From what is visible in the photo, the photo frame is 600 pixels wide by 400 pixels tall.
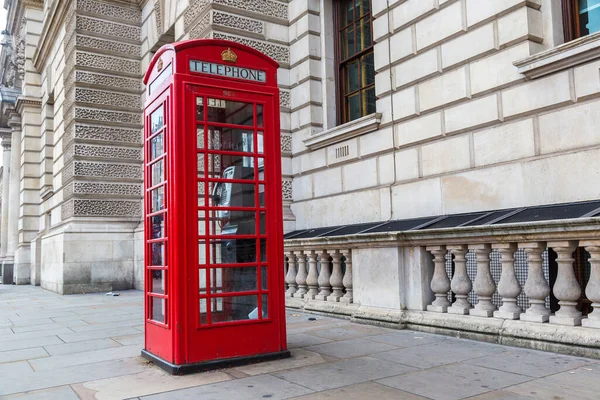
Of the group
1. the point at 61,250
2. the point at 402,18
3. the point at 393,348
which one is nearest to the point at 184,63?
the point at 393,348

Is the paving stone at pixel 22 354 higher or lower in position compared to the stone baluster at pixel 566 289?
lower

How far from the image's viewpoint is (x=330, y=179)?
9.42 metres

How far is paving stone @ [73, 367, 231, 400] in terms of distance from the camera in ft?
11.5

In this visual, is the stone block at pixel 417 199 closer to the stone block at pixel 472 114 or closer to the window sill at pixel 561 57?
the stone block at pixel 472 114

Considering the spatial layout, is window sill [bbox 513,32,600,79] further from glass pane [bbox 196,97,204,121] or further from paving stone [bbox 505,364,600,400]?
glass pane [bbox 196,97,204,121]

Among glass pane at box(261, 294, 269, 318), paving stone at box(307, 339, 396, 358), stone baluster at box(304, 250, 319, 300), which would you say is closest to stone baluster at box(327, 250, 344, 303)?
A: stone baluster at box(304, 250, 319, 300)

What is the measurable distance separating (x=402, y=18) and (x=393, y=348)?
530cm

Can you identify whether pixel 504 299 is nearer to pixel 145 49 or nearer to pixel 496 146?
pixel 496 146

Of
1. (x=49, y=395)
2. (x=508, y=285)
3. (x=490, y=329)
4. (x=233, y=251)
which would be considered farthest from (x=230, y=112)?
(x=490, y=329)

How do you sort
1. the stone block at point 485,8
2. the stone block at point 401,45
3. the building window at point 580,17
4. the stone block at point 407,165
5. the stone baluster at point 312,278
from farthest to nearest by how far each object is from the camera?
1. the stone block at point 401,45
2. the stone block at point 407,165
3. the stone baluster at point 312,278
4. the stone block at point 485,8
5. the building window at point 580,17

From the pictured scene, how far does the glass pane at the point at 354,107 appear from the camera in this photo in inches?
380

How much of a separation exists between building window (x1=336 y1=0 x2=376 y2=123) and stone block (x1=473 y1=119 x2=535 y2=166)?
8.94 ft

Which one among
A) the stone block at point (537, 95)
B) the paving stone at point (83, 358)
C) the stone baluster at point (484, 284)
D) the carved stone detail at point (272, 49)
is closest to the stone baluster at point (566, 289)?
the stone baluster at point (484, 284)

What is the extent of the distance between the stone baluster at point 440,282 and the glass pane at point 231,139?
2.25 m
